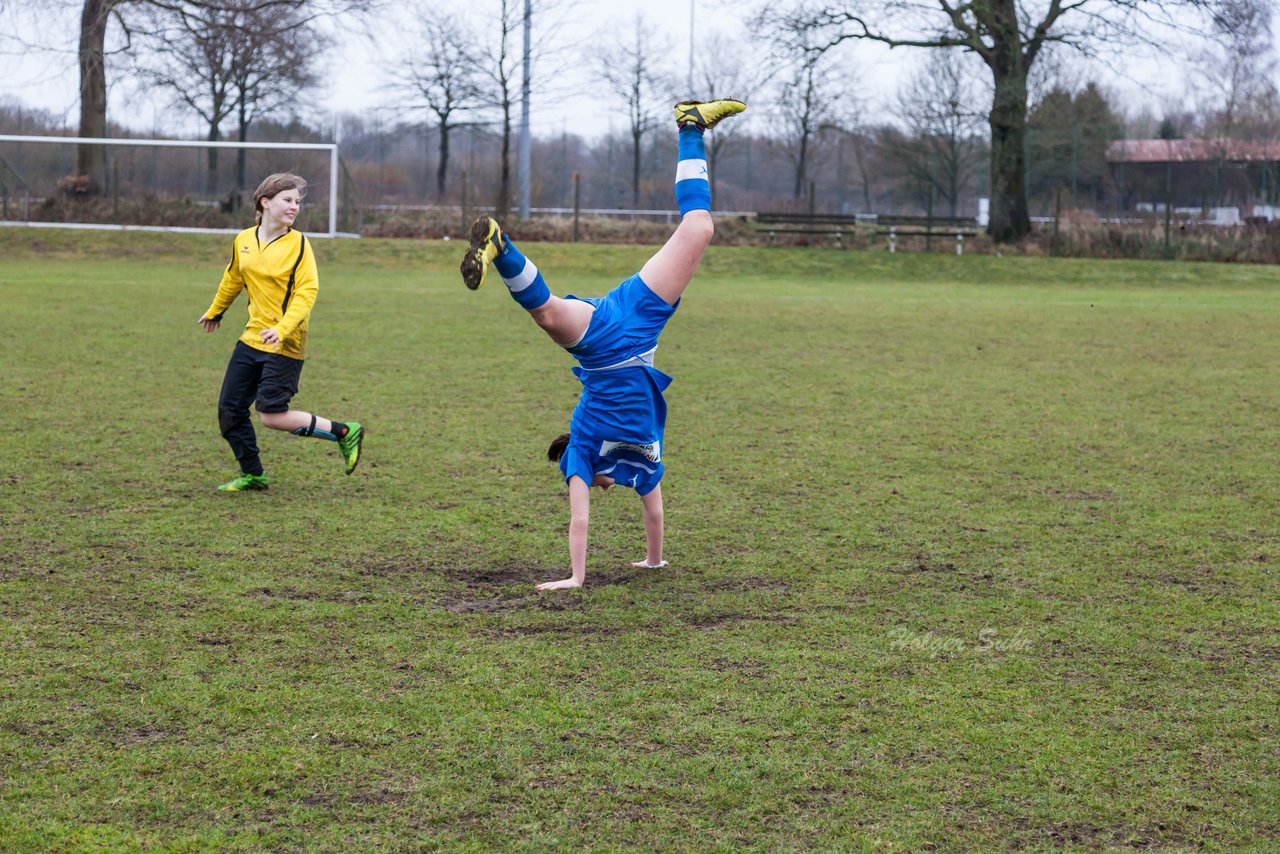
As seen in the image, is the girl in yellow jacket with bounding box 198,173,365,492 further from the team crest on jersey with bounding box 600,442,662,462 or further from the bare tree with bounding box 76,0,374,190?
the bare tree with bounding box 76,0,374,190

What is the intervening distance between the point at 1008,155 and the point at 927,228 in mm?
2993

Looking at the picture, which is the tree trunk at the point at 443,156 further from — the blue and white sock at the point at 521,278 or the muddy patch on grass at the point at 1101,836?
the muddy patch on grass at the point at 1101,836

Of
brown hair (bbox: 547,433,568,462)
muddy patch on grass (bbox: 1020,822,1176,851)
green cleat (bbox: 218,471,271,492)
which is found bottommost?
muddy patch on grass (bbox: 1020,822,1176,851)

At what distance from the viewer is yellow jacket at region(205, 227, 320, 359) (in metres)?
7.25

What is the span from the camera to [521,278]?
202 inches

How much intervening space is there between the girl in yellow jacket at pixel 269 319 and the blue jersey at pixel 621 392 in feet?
7.37

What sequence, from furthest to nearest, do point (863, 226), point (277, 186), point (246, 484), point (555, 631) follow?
point (863, 226), point (246, 484), point (277, 186), point (555, 631)

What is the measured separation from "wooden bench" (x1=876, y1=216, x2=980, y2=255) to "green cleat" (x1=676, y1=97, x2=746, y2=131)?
27.8 m

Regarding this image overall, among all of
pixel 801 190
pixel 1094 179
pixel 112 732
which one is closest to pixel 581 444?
pixel 112 732

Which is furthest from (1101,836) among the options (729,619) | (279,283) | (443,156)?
(443,156)

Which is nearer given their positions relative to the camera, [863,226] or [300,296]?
[300,296]

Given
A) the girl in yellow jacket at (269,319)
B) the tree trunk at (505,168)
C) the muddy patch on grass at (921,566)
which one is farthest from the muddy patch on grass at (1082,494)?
the tree trunk at (505,168)

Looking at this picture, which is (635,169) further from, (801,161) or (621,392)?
(621,392)

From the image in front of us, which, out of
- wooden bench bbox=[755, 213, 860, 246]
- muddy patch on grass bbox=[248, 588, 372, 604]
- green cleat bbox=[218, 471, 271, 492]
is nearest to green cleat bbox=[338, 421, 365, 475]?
green cleat bbox=[218, 471, 271, 492]
